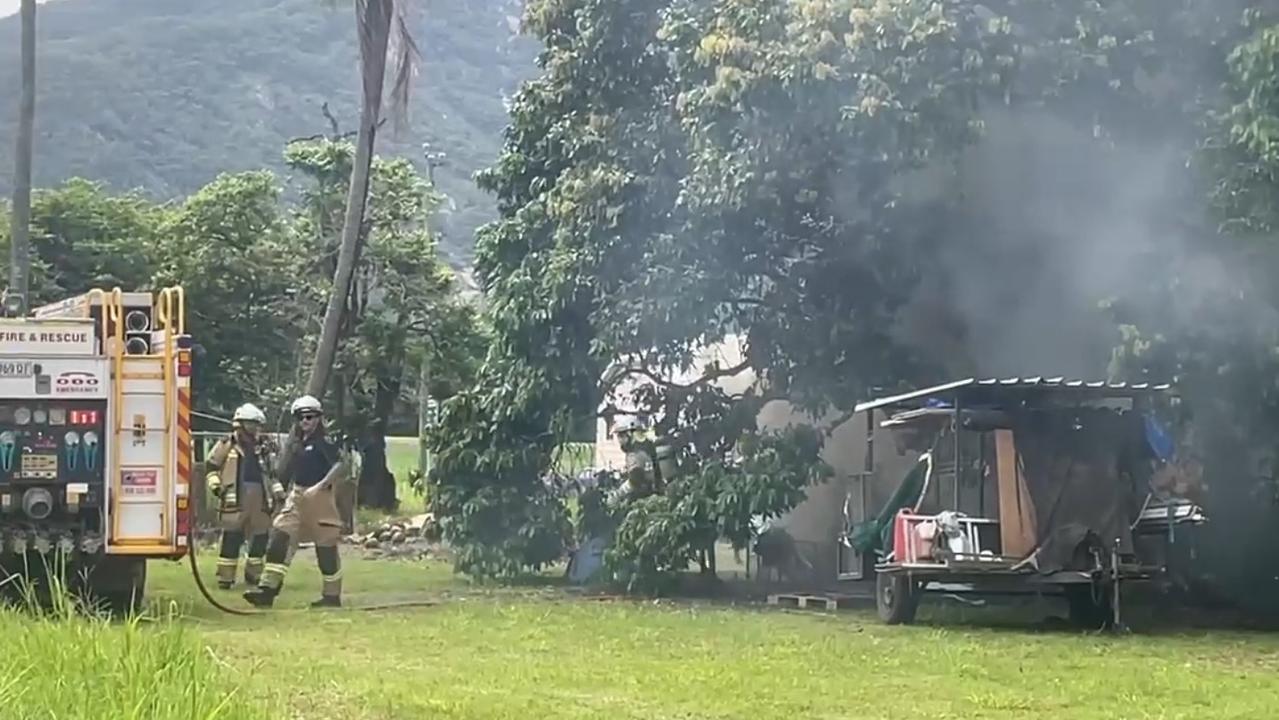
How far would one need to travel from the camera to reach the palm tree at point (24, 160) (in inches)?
904

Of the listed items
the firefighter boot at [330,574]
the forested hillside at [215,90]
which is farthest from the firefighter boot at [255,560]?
the forested hillside at [215,90]

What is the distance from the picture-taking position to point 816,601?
54.6 feet

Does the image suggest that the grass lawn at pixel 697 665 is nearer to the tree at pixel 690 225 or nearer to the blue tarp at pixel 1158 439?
the blue tarp at pixel 1158 439

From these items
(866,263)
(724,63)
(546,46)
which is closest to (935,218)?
(866,263)

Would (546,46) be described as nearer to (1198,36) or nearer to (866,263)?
(866,263)

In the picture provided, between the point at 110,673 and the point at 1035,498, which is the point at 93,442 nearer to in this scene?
the point at 110,673

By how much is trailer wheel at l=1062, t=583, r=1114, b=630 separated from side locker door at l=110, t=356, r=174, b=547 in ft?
22.4

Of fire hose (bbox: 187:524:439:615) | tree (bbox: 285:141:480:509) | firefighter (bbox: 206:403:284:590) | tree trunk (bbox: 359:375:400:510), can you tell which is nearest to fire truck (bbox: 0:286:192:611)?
fire hose (bbox: 187:524:439:615)

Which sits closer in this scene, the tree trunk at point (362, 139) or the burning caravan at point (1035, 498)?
the burning caravan at point (1035, 498)

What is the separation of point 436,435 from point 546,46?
424 centimetres

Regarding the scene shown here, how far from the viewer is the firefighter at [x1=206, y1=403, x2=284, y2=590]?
16.7 meters

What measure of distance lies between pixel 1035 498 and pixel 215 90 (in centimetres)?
7497

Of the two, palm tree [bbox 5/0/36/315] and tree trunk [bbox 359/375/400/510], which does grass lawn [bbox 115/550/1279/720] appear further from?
tree trunk [bbox 359/375/400/510]

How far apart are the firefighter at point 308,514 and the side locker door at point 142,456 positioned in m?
2.02
